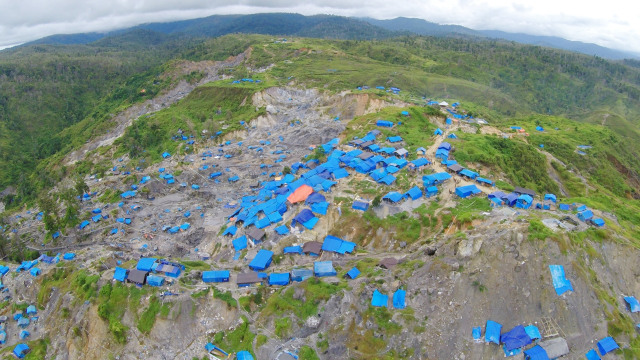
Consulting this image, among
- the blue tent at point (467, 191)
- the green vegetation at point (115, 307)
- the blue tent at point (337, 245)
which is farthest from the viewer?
the blue tent at point (467, 191)

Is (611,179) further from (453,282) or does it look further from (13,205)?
(13,205)

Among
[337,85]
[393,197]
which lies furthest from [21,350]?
[337,85]

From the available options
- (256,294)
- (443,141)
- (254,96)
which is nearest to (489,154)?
(443,141)

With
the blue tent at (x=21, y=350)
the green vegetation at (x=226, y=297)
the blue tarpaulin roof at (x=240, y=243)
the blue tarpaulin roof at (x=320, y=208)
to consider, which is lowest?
the blue tent at (x=21, y=350)

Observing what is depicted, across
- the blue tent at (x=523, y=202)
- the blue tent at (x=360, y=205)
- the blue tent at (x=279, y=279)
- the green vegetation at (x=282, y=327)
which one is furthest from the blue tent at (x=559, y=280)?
the blue tent at (x=279, y=279)

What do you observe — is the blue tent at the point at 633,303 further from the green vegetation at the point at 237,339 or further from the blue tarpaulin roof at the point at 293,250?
the green vegetation at the point at 237,339

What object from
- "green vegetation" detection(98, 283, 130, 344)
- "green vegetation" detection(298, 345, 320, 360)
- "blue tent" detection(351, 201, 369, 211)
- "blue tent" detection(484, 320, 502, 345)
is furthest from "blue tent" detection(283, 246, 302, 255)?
"blue tent" detection(484, 320, 502, 345)

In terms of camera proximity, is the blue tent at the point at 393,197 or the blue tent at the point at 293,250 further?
the blue tent at the point at 393,197
